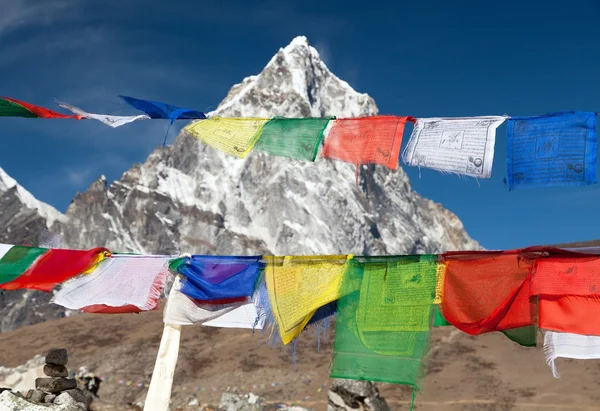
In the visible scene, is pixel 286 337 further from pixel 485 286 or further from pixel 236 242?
pixel 236 242

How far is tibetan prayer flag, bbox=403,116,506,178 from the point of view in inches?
241

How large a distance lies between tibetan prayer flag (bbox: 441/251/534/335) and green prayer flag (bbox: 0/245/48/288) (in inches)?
220

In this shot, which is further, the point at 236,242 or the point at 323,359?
the point at 236,242

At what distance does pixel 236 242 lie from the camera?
298ft

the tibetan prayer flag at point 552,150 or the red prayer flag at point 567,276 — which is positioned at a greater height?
the tibetan prayer flag at point 552,150

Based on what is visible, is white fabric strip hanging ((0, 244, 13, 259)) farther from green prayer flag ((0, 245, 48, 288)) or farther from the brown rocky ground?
the brown rocky ground

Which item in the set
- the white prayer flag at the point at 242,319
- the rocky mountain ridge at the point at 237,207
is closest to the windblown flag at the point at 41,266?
the white prayer flag at the point at 242,319

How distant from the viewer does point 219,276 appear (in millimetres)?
7586

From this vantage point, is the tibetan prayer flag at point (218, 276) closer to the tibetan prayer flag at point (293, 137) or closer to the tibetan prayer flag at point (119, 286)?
the tibetan prayer flag at point (119, 286)

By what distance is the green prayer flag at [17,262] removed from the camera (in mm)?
8414

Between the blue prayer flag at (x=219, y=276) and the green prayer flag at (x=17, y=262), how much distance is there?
2259 millimetres

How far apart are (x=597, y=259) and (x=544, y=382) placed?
18.2 meters

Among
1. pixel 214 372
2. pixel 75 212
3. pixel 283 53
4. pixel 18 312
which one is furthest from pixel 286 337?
pixel 283 53

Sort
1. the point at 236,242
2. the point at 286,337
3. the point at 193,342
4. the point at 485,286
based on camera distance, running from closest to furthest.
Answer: the point at 485,286 → the point at 286,337 → the point at 193,342 → the point at 236,242
